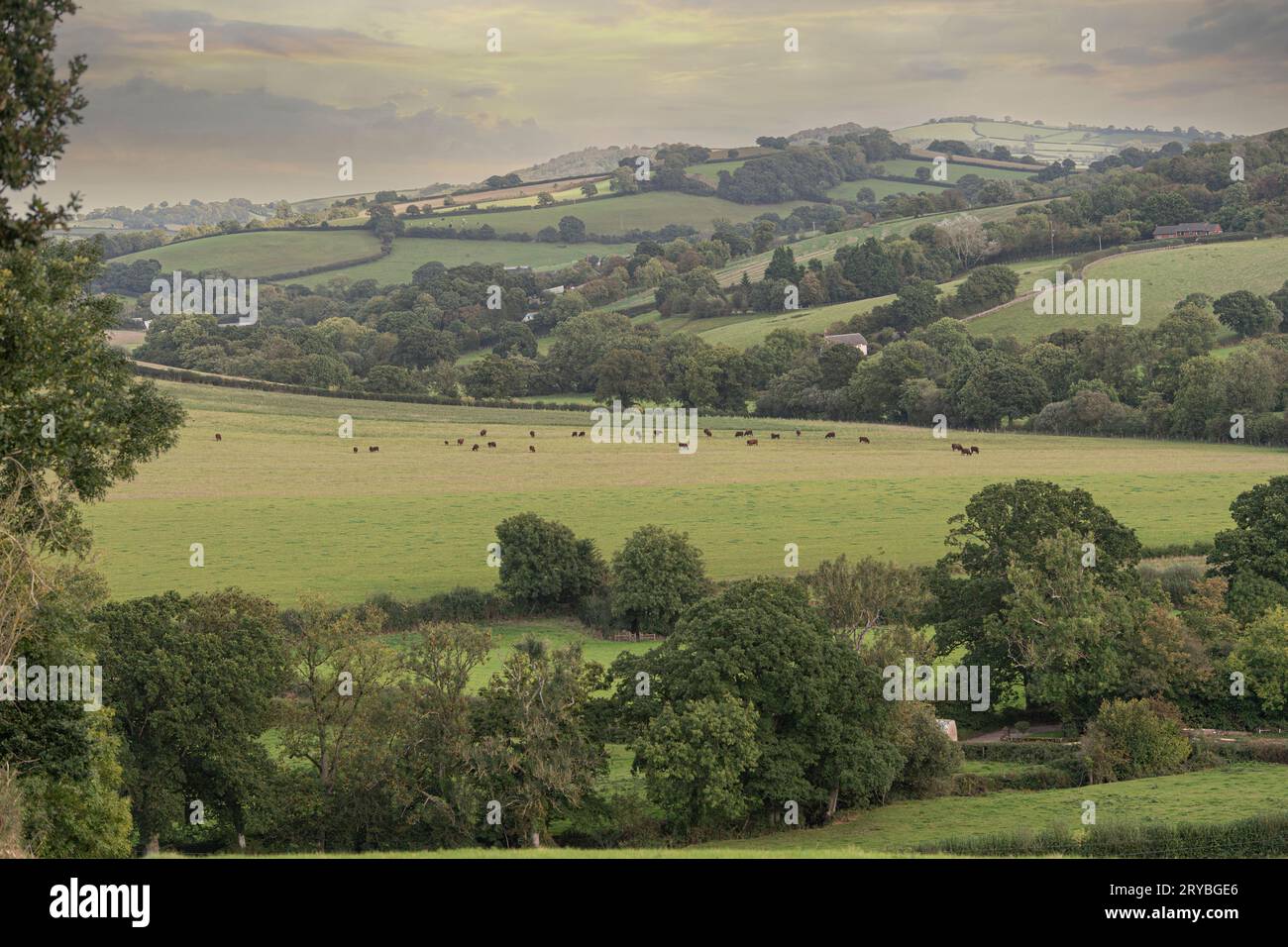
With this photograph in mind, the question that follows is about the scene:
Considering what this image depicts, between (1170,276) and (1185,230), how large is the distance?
1183 inches

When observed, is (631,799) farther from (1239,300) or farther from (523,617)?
(1239,300)

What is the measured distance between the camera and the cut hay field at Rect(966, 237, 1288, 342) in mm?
160250

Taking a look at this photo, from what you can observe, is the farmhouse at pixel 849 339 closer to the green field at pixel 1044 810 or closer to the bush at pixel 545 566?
the bush at pixel 545 566

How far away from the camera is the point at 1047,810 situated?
40250 mm

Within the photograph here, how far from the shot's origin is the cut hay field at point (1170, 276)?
160250 millimetres

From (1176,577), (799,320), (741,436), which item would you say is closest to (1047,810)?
(1176,577)

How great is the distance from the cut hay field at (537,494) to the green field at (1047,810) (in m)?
34.8

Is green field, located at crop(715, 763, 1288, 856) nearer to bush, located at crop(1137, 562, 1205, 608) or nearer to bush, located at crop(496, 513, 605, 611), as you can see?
bush, located at crop(1137, 562, 1205, 608)

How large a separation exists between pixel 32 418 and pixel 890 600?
4251 centimetres

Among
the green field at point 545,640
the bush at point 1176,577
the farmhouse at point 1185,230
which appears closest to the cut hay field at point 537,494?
the green field at point 545,640

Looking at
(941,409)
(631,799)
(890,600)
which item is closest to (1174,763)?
(890,600)

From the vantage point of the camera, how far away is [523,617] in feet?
233

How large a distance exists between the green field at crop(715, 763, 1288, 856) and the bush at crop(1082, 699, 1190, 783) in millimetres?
1107

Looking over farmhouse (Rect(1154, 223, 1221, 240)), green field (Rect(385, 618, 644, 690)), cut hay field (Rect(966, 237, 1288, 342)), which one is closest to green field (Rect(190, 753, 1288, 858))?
green field (Rect(385, 618, 644, 690))
